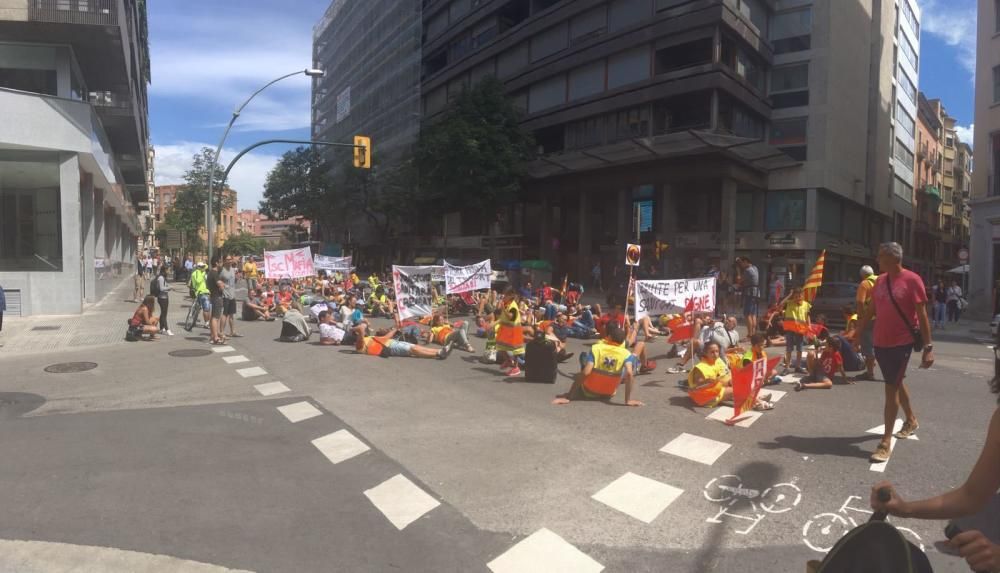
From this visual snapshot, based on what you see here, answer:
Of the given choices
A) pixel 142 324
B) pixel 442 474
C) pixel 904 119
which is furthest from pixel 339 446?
pixel 904 119

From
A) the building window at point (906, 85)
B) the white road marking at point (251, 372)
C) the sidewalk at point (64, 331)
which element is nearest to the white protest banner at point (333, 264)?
the sidewalk at point (64, 331)

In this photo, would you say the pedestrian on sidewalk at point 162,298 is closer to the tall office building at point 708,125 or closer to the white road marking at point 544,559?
the white road marking at point 544,559

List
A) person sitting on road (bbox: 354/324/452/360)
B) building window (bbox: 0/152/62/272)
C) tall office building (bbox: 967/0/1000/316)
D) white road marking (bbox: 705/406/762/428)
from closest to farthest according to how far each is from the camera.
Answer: white road marking (bbox: 705/406/762/428), person sitting on road (bbox: 354/324/452/360), building window (bbox: 0/152/62/272), tall office building (bbox: 967/0/1000/316)

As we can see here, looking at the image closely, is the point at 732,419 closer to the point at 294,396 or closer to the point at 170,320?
the point at 294,396

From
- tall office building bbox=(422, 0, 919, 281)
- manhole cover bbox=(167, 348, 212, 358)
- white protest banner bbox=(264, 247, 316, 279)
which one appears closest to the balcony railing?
white protest banner bbox=(264, 247, 316, 279)

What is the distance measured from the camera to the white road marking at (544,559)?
12.0 ft

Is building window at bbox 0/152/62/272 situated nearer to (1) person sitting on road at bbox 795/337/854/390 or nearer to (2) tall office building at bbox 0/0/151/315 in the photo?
(2) tall office building at bbox 0/0/151/315

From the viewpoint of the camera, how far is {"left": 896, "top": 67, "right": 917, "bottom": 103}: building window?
46469 millimetres

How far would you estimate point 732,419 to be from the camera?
6801 millimetres

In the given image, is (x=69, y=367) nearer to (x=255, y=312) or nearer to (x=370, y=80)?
(x=255, y=312)

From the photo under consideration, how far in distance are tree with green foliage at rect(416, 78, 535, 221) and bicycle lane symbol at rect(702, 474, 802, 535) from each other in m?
31.5

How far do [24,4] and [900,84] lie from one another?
54892 millimetres

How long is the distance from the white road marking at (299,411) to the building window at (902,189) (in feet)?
168

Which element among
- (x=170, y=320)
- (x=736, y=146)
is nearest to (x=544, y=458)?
(x=170, y=320)
